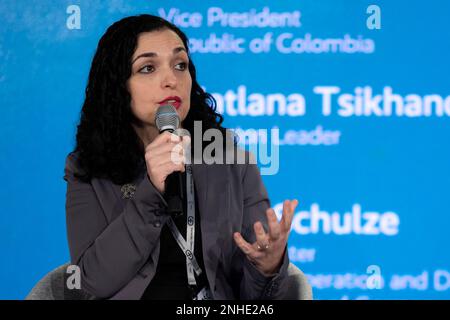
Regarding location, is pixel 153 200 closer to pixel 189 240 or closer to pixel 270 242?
pixel 189 240

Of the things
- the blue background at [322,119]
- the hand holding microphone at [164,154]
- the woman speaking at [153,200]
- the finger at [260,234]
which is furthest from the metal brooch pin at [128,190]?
the blue background at [322,119]

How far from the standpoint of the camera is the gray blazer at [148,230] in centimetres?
143

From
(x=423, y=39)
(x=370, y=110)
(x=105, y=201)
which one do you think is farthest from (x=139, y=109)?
(x=423, y=39)

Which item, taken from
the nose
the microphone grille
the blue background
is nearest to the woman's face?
the nose

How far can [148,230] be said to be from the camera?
4.66 feet

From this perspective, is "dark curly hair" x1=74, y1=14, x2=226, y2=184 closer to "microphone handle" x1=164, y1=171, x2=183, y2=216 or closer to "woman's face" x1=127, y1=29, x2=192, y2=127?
"woman's face" x1=127, y1=29, x2=192, y2=127

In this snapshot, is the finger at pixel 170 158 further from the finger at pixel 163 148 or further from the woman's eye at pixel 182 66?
the woman's eye at pixel 182 66

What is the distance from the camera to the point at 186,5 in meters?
2.82

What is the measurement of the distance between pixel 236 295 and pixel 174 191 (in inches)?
15.2

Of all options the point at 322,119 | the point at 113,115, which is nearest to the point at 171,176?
the point at 113,115

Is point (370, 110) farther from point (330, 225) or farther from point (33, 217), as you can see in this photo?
point (33, 217)

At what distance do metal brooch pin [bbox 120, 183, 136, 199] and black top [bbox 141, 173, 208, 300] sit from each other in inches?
5.4

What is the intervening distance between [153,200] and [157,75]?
351mm

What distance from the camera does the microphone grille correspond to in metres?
1.39
